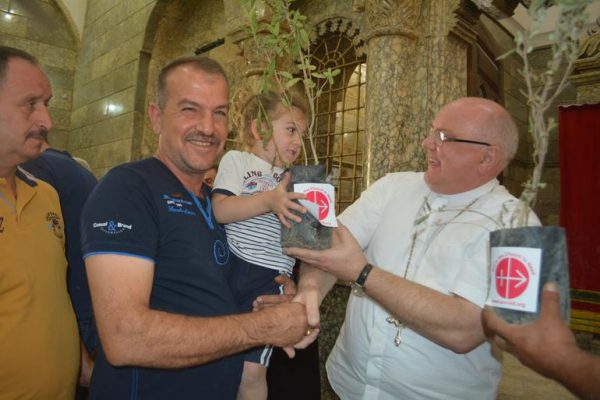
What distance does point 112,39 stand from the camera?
7848mm

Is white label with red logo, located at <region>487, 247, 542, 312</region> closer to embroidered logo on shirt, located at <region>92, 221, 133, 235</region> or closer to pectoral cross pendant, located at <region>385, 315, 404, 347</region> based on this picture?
pectoral cross pendant, located at <region>385, 315, 404, 347</region>

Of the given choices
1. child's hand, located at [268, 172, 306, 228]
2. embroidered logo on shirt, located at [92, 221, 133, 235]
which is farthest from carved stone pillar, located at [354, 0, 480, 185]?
embroidered logo on shirt, located at [92, 221, 133, 235]

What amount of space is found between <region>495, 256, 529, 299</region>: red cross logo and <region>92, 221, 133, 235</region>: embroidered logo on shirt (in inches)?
38.5

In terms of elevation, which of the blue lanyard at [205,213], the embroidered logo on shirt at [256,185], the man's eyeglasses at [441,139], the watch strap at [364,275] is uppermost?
the man's eyeglasses at [441,139]

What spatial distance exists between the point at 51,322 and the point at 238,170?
35.9 inches

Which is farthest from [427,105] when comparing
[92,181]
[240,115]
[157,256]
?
[157,256]

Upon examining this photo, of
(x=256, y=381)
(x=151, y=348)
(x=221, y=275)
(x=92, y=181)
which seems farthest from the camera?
(x=92, y=181)

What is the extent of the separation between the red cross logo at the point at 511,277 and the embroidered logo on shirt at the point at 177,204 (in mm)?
983

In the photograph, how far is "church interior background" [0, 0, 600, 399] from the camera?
3.90 m

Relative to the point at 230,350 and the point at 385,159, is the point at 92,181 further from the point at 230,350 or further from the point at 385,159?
the point at 385,159

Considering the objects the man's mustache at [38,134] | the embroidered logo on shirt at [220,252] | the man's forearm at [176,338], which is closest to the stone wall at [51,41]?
the man's mustache at [38,134]

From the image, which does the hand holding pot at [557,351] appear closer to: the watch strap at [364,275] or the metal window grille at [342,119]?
the watch strap at [364,275]

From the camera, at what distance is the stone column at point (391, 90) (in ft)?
12.7

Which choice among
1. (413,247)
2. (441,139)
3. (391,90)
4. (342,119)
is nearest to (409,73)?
(391,90)
